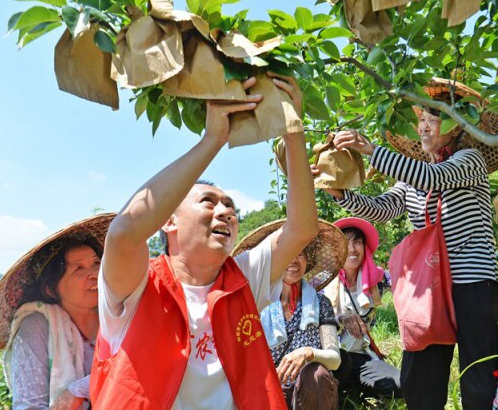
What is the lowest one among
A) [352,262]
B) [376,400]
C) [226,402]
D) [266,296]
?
[376,400]

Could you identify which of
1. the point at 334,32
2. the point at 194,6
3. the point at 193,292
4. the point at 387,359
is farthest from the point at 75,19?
the point at 387,359

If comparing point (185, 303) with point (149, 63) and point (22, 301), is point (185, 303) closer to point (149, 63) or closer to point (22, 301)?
point (149, 63)

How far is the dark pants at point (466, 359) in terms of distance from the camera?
2.16 metres

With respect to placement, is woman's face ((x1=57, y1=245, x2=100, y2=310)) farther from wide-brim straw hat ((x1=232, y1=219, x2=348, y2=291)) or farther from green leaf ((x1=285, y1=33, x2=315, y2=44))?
green leaf ((x1=285, y1=33, x2=315, y2=44))

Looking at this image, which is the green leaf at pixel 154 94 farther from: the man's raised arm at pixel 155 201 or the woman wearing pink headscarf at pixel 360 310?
the woman wearing pink headscarf at pixel 360 310

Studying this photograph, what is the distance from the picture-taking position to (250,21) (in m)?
1.42

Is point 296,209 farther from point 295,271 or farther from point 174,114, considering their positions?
point 295,271

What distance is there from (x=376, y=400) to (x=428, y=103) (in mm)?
2464

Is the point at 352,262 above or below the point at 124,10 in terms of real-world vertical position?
below

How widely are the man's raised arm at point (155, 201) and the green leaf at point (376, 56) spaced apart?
50 centimetres

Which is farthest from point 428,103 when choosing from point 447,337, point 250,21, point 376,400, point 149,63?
point 376,400

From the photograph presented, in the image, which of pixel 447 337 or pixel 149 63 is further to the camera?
pixel 447 337

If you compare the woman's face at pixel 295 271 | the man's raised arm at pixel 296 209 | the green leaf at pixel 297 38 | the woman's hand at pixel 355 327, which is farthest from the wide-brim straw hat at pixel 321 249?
the green leaf at pixel 297 38

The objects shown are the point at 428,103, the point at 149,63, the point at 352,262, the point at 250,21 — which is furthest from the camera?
the point at 352,262
